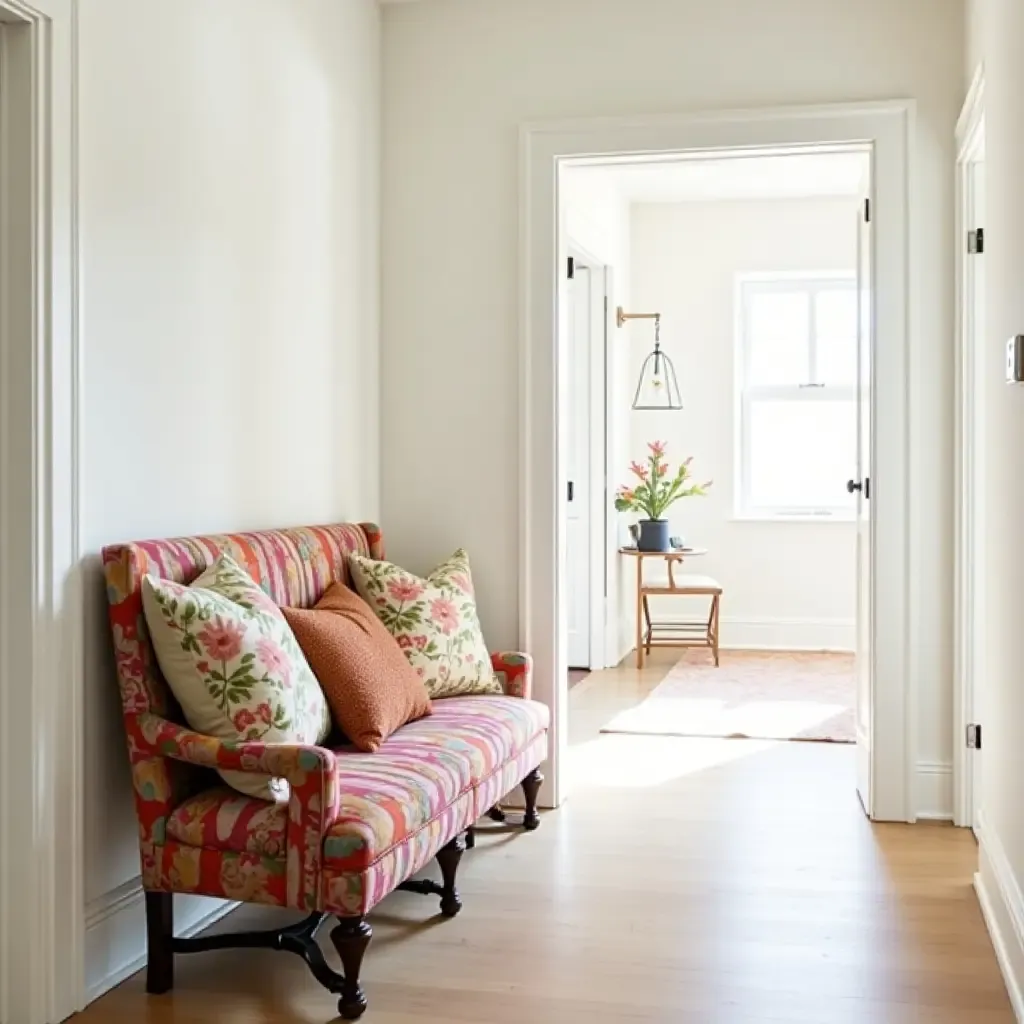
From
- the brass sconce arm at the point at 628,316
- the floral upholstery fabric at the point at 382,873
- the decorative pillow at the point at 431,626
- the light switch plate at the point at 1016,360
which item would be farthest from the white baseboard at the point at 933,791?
the brass sconce arm at the point at 628,316

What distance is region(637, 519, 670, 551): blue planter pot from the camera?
7059 mm

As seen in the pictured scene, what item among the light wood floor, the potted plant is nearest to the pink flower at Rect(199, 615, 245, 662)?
the light wood floor

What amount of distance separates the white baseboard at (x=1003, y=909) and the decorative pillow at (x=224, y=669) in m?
1.54

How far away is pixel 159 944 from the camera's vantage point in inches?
104

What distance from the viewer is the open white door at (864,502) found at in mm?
3986

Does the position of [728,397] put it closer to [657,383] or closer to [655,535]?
[657,383]

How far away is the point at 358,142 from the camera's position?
4.12 meters

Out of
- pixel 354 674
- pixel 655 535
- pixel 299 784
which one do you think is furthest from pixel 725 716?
pixel 299 784

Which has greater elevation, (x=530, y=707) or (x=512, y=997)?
(x=530, y=707)

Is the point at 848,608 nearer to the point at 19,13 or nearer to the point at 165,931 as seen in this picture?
the point at 165,931

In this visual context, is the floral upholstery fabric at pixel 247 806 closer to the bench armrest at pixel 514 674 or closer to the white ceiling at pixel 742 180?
the bench armrest at pixel 514 674

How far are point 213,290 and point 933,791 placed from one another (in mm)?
2646

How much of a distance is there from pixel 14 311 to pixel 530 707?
6.26 ft

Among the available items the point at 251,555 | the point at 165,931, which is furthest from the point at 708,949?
the point at 251,555
